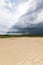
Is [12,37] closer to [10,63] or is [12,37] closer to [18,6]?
[18,6]

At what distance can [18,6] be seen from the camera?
101 inches

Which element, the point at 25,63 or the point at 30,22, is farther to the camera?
the point at 30,22

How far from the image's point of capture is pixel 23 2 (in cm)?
255

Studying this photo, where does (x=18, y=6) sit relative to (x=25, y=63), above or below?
above

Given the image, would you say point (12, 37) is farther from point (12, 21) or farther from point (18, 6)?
point (18, 6)

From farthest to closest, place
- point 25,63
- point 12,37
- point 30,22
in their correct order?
point 12,37 → point 30,22 → point 25,63

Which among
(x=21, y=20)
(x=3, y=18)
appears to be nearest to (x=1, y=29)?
(x=3, y=18)

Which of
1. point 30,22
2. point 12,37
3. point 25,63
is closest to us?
point 25,63

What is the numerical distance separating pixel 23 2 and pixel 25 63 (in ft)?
4.78

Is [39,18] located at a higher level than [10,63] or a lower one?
higher

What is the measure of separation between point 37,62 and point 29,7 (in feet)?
4.58

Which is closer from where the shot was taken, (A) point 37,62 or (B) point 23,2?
(A) point 37,62

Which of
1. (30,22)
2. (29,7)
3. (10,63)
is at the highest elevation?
(29,7)

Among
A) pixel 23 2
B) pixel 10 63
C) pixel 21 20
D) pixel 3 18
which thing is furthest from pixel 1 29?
pixel 10 63
